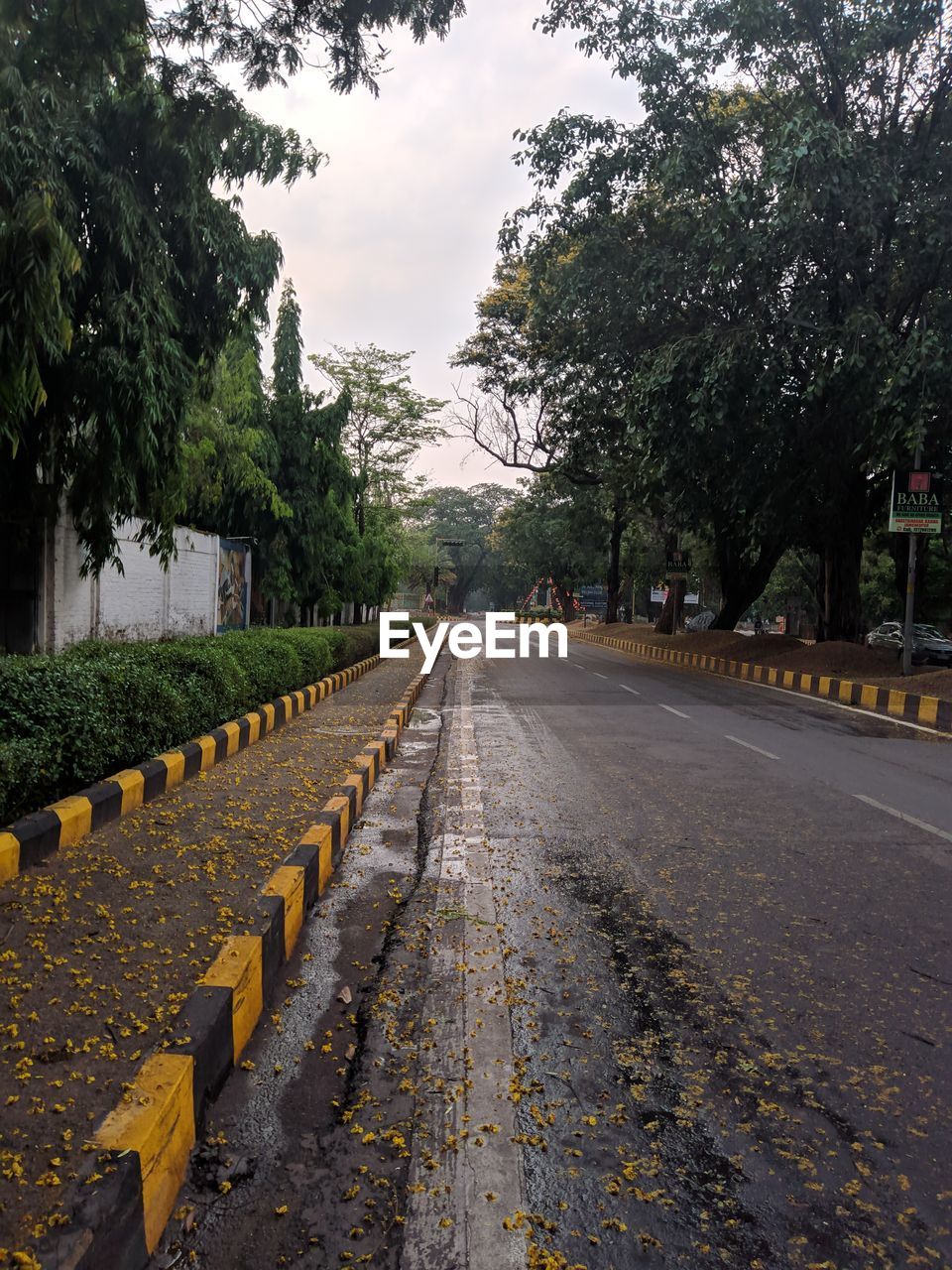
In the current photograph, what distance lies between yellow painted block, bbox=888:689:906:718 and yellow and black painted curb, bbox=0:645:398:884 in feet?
31.3

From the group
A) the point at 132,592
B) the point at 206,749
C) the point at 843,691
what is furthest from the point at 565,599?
the point at 206,749

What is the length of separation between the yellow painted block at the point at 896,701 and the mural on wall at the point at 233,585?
34.0ft

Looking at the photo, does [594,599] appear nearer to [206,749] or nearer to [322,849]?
[206,749]

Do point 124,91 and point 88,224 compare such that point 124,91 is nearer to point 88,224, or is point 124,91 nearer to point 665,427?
point 88,224

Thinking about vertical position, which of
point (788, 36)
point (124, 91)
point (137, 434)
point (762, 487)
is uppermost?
point (788, 36)

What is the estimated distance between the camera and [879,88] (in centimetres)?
1540

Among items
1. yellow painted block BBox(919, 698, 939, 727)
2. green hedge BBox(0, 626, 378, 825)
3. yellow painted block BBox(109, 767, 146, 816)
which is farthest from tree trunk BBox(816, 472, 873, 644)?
yellow painted block BBox(109, 767, 146, 816)

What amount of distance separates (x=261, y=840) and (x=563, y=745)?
4771mm

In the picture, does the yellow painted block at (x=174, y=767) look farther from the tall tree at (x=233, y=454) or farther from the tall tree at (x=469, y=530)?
the tall tree at (x=469, y=530)

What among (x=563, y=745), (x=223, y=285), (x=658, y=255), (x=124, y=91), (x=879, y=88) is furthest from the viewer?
(x=658, y=255)

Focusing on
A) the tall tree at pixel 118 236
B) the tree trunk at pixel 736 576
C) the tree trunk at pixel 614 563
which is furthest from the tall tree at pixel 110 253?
→ the tree trunk at pixel 614 563

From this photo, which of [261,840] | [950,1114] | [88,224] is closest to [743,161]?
[88,224]

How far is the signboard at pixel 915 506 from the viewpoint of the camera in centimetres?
1498

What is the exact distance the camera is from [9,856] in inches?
156
